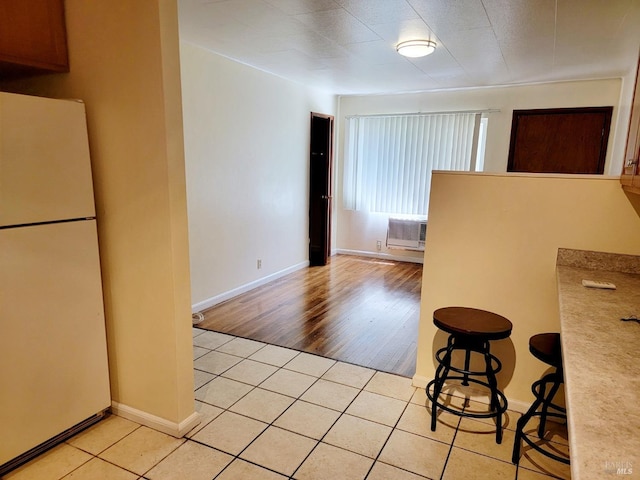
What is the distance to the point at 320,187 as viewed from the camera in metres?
5.74

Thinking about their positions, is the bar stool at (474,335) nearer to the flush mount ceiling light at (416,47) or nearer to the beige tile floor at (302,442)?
the beige tile floor at (302,442)

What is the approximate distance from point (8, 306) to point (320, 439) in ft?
5.20

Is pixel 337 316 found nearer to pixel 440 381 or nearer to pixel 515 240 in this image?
pixel 440 381

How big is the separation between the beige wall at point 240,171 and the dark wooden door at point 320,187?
0.53 ft

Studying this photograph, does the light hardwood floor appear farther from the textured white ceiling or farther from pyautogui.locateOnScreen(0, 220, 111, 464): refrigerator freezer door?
the textured white ceiling

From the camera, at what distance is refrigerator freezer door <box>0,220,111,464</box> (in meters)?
1.72

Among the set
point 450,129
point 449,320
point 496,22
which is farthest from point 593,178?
point 450,129

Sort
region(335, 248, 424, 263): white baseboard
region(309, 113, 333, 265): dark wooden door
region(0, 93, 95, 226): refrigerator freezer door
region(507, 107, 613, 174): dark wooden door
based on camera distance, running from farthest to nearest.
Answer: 1. region(335, 248, 424, 263): white baseboard
2. region(309, 113, 333, 265): dark wooden door
3. region(507, 107, 613, 174): dark wooden door
4. region(0, 93, 95, 226): refrigerator freezer door

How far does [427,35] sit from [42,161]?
2.78m

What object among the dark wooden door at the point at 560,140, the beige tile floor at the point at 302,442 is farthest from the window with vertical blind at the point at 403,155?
the beige tile floor at the point at 302,442

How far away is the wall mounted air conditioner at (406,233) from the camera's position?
5.93 m

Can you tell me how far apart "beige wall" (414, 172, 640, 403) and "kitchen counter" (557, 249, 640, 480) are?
0.30m

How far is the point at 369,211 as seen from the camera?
20.8 ft

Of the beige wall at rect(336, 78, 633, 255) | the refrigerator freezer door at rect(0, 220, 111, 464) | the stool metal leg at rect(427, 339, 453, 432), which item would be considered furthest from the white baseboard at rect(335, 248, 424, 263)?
the refrigerator freezer door at rect(0, 220, 111, 464)
